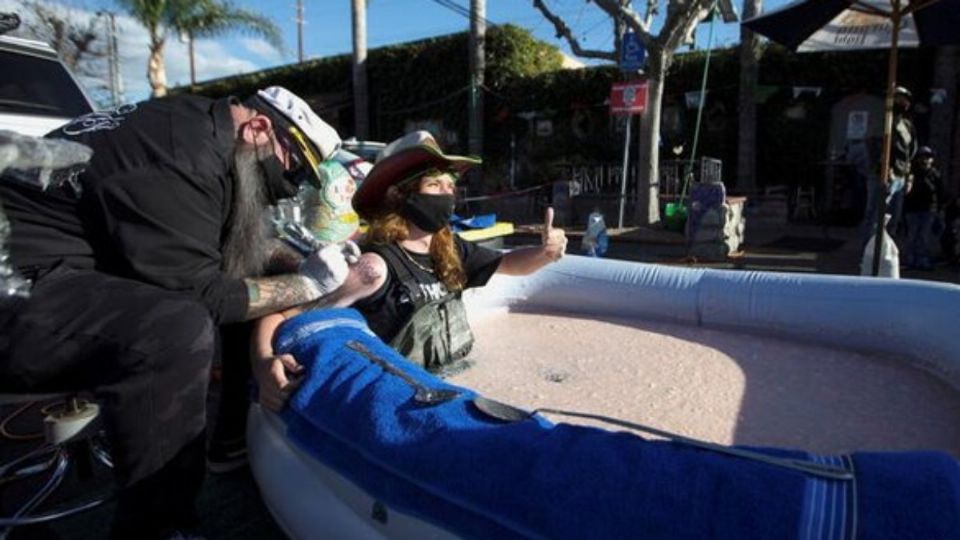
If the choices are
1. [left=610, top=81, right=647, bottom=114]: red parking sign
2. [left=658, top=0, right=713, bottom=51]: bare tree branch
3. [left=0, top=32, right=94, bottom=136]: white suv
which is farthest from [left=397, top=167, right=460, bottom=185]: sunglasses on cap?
[left=658, top=0, right=713, bottom=51]: bare tree branch

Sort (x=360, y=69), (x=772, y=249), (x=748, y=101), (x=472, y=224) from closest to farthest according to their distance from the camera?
(x=472, y=224) < (x=772, y=249) < (x=748, y=101) < (x=360, y=69)

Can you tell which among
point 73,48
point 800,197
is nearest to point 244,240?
point 800,197

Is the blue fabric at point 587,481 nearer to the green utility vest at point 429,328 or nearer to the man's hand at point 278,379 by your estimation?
the man's hand at point 278,379

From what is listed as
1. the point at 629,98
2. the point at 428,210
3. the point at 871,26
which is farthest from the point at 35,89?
the point at 629,98

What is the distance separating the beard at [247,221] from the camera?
6.13 ft

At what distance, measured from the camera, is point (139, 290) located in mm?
1534

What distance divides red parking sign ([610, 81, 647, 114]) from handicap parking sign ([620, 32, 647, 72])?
249mm

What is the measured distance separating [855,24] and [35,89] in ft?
19.9

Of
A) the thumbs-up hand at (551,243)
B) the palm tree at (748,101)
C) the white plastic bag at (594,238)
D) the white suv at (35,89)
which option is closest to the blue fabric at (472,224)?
the white plastic bag at (594,238)

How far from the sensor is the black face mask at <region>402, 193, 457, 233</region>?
232 centimetres

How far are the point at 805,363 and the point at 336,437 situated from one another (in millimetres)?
2141

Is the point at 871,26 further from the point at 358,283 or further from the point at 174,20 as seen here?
the point at 174,20

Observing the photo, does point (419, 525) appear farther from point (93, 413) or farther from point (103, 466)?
point (103, 466)

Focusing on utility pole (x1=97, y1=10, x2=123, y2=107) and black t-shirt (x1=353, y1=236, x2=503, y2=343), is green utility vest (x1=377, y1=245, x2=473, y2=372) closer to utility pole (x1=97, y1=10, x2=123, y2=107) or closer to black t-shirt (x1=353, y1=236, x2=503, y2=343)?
black t-shirt (x1=353, y1=236, x2=503, y2=343)
